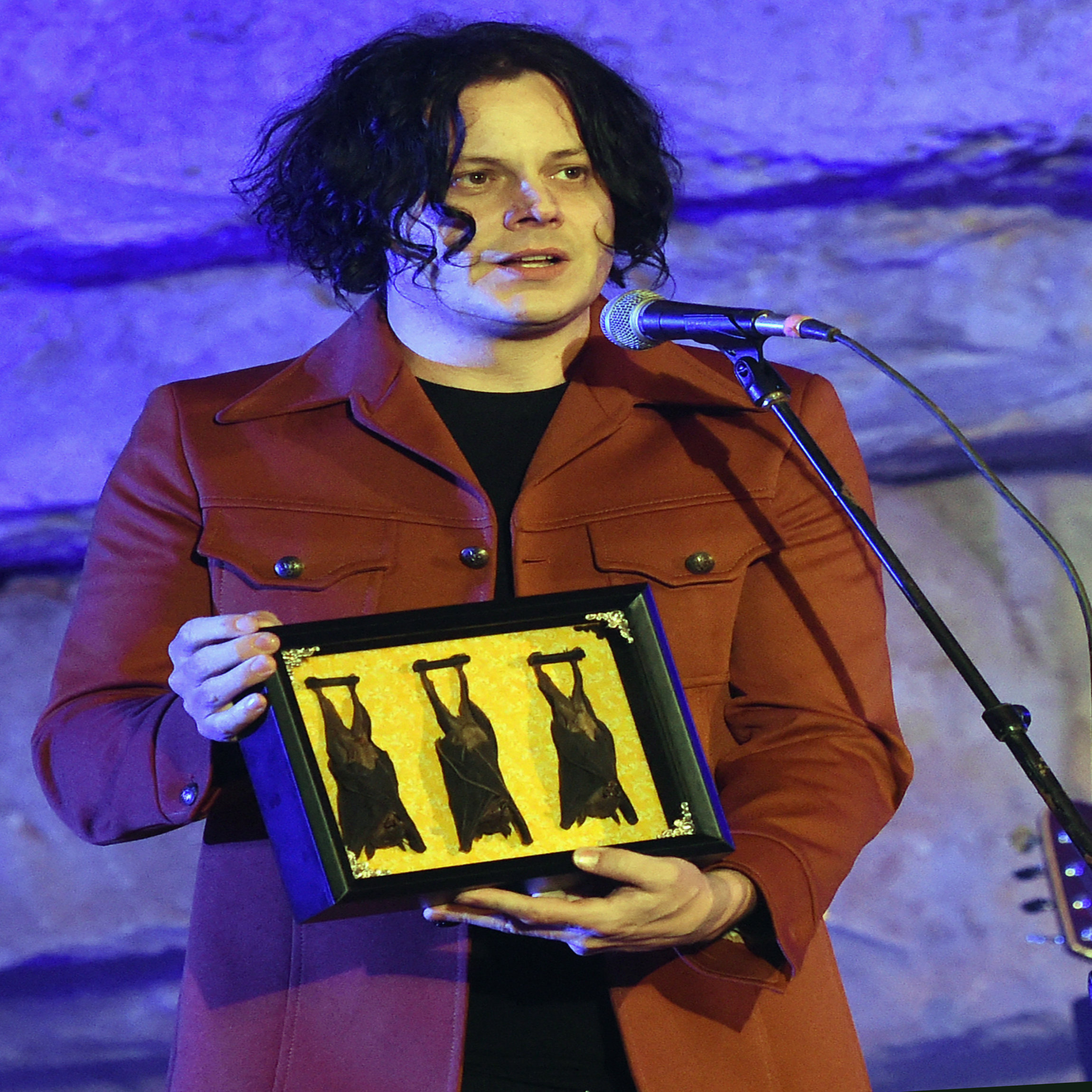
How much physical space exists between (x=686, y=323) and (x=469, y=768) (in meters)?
0.43

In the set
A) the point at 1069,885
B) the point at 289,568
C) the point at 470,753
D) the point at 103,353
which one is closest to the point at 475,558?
the point at 289,568

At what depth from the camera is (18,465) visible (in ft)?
7.54

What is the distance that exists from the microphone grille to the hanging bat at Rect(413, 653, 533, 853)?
0.35 m

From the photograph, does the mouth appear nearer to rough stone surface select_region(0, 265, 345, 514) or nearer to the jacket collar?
the jacket collar

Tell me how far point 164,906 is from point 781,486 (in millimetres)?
1348

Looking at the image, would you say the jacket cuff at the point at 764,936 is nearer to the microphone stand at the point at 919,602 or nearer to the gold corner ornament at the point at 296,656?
the microphone stand at the point at 919,602

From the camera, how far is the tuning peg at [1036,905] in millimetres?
2268

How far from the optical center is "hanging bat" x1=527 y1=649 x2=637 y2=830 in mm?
1112

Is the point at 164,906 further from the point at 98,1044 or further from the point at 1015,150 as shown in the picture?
the point at 1015,150

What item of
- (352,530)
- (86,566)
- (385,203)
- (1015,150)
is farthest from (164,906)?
(1015,150)

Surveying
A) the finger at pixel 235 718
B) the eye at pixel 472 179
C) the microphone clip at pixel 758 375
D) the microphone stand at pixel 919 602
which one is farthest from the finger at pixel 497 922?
the eye at pixel 472 179

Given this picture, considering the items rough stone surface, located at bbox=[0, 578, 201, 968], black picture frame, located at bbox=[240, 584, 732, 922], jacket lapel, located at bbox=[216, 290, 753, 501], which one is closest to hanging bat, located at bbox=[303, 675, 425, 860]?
black picture frame, located at bbox=[240, 584, 732, 922]

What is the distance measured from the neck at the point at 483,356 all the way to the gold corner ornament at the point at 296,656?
0.52 m

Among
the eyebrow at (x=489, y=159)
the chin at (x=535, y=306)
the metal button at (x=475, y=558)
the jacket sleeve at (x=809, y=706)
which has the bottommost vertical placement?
the jacket sleeve at (x=809, y=706)
